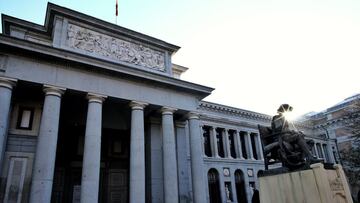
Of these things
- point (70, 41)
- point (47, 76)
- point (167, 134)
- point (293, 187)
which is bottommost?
point (293, 187)

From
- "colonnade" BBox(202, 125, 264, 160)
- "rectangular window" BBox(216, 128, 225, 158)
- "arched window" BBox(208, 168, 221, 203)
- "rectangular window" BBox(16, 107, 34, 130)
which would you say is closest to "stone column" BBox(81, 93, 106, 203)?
"rectangular window" BBox(16, 107, 34, 130)

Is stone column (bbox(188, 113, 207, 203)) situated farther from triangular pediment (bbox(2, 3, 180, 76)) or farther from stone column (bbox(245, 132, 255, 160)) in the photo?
stone column (bbox(245, 132, 255, 160))

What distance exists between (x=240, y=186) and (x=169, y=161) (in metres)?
14.4

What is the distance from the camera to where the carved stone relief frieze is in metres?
14.2

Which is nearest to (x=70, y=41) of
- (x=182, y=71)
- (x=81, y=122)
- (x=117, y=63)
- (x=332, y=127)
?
(x=117, y=63)

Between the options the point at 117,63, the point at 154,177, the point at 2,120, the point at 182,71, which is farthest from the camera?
the point at 182,71

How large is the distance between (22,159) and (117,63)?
256 inches

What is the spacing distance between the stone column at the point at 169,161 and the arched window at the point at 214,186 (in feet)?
35.1

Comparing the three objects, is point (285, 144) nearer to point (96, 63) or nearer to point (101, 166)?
point (96, 63)

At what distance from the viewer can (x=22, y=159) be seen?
1262 cm

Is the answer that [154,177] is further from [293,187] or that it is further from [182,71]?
[293,187]

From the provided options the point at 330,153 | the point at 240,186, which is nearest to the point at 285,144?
the point at 240,186

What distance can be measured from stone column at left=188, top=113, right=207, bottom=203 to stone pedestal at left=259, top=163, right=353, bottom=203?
7.90 metres

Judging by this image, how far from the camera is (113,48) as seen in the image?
595 inches
